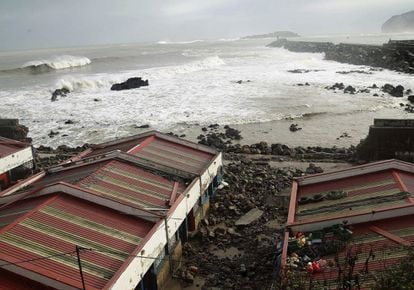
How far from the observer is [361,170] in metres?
12.9

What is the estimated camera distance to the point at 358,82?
50.7 m

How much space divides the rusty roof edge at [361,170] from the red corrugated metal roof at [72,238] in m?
5.84

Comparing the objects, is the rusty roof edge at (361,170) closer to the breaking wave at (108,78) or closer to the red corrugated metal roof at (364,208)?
the red corrugated metal roof at (364,208)

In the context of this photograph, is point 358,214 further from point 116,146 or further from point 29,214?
point 116,146

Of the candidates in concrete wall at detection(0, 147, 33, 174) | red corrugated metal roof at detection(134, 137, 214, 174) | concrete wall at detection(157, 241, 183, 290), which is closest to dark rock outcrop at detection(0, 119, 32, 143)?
concrete wall at detection(0, 147, 33, 174)

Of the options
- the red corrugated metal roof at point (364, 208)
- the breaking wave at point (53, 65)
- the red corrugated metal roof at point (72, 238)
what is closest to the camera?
the red corrugated metal roof at point (72, 238)

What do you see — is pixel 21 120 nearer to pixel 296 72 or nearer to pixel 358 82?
pixel 358 82

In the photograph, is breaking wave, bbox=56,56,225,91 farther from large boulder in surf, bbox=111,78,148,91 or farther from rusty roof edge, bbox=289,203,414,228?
rusty roof edge, bbox=289,203,414,228

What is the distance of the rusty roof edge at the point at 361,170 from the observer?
12.6 meters

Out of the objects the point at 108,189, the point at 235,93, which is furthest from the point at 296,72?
the point at 108,189

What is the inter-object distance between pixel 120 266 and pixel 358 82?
158 feet

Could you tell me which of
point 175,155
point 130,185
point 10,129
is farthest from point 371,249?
point 10,129

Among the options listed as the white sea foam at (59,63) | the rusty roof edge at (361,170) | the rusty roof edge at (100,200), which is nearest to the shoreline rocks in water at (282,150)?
the rusty roof edge at (361,170)

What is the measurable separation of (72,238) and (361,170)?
908 cm
